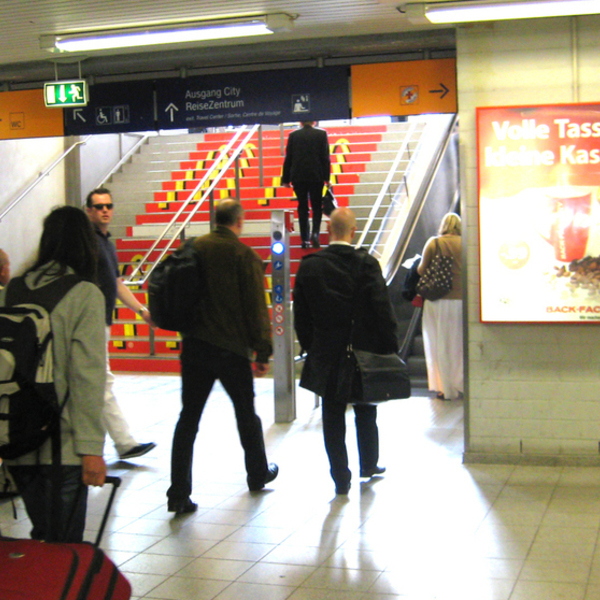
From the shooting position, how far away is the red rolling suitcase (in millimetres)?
2252

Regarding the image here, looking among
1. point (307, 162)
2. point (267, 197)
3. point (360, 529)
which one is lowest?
point (360, 529)

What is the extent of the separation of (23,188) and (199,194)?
283 centimetres

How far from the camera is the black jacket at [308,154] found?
9.81 metres

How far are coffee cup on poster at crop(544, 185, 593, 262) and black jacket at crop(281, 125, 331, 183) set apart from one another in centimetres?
468

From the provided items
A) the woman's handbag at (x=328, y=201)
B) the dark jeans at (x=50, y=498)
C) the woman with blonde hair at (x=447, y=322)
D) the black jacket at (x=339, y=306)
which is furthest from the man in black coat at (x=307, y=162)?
the dark jeans at (x=50, y=498)

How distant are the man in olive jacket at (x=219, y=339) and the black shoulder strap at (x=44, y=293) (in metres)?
1.90

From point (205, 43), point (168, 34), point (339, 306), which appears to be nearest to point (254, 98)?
point (205, 43)

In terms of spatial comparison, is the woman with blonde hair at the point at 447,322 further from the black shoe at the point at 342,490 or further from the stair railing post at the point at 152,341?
the stair railing post at the point at 152,341

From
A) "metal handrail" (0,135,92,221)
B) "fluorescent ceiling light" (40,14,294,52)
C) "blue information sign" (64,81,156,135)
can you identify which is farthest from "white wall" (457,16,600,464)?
"metal handrail" (0,135,92,221)

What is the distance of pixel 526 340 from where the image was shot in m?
5.59

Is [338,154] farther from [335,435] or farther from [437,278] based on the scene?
[335,435]

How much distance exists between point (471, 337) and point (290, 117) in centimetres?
247

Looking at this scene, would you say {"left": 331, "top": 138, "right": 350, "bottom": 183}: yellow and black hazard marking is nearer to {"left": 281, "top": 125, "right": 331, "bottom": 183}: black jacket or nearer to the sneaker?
{"left": 281, "top": 125, "right": 331, "bottom": 183}: black jacket

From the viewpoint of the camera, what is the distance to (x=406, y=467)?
5.59m
